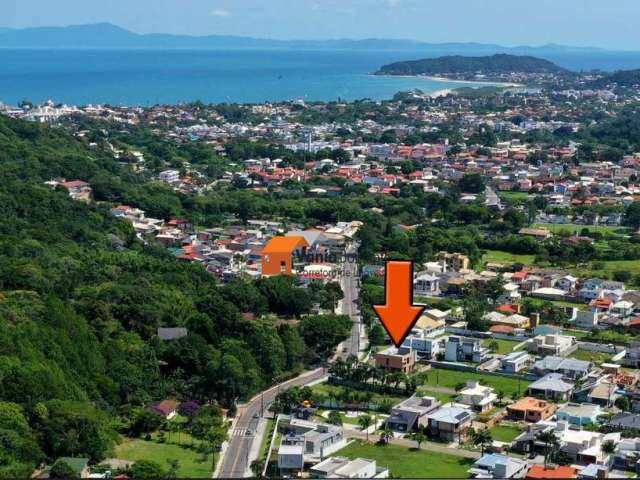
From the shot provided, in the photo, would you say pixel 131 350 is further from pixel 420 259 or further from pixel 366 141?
pixel 366 141

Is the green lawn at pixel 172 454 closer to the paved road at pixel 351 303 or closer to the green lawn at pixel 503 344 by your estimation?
the paved road at pixel 351 303

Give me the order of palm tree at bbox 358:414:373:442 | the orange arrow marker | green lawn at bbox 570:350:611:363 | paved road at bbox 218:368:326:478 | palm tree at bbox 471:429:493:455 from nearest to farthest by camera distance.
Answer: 1. the orange arrow marker
2. paved road at bbox 218:368:326:478
3. palm tree at bbox 471:429:493:455
4. palm tree at bbox 358:414:373:442
5. green lawn at bbox 570:350:611:363

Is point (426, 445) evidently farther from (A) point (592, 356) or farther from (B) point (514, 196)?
(B) point (514, 196)

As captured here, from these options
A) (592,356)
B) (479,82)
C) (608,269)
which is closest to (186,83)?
(479,82)

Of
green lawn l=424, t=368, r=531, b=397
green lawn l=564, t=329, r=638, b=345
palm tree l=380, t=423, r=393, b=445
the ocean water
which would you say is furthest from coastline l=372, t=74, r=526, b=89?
palm tree l=380, t=423, r=393, b=445

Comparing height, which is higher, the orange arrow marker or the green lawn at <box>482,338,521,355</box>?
the orange arrow marker

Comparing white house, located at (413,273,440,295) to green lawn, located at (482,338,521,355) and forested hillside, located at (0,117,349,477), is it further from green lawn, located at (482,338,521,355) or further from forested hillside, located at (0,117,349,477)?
green lawn, located at (482,338,521,355)

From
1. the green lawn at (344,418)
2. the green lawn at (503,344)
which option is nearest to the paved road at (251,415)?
the green lawn at (344,418)
